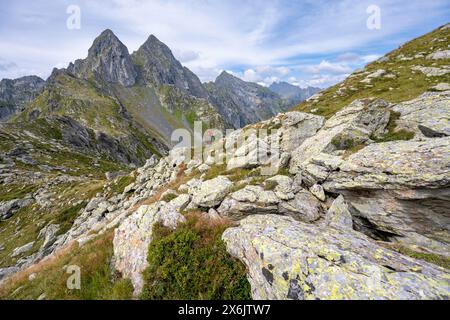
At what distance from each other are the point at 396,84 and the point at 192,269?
1702 inches

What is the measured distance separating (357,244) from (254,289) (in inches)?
169

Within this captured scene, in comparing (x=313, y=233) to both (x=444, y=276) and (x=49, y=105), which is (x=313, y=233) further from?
(x=49, y=105)

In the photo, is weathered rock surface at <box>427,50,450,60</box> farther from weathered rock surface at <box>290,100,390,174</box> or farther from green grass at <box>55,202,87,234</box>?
green grass at <box>55,202,87,234</box>

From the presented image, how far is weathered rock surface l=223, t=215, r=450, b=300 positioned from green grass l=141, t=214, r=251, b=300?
1.82 ft

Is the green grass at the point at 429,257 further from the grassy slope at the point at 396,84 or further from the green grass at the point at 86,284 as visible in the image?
the grassy slope at the point at 396,84

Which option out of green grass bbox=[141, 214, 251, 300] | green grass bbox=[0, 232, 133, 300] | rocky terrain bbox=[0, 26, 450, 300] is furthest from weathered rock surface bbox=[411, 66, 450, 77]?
green grass bbox=[0, 232, 133, 300]

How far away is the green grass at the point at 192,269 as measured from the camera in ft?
26.5

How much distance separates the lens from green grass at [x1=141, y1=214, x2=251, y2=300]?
8.09 metres

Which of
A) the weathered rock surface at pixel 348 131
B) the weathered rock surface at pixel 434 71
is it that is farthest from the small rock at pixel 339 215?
the weathered rock surface at pixel 434 71

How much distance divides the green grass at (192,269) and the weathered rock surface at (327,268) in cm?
56

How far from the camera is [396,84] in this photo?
35.5 meters

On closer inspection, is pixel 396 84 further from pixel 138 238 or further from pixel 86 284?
pixel 86 284
